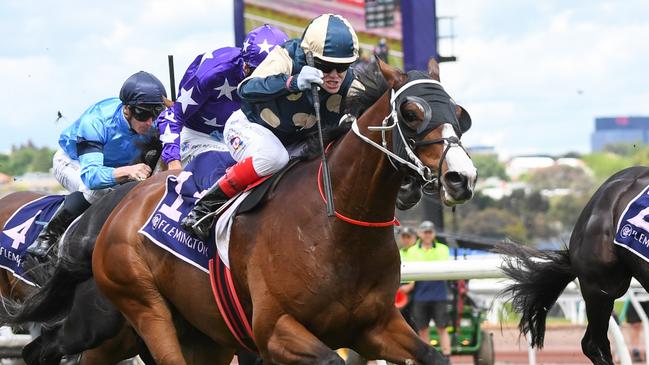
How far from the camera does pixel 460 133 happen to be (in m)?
5.11

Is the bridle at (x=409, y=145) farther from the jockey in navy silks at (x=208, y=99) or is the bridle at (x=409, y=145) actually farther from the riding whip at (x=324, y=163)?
the jockey in navy silks at (x=208, y=99)

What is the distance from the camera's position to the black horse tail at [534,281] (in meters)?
8.05

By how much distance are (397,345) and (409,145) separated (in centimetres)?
92

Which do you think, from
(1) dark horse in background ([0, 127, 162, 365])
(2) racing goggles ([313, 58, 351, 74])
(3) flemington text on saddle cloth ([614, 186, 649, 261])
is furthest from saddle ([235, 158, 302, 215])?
(3) flemington text on saddle cloth ([614, 186, 649, 261])

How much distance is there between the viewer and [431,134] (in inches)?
198

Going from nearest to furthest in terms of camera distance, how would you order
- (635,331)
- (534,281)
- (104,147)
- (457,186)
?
(457,186), (104,147), (534,281), (635,331)

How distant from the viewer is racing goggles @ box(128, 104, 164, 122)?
286 inches

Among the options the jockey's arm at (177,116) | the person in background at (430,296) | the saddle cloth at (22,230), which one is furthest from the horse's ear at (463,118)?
the person in background at (430,296)

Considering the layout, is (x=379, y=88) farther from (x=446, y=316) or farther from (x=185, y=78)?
(x=446, y=316)

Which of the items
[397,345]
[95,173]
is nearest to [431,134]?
[397,345]

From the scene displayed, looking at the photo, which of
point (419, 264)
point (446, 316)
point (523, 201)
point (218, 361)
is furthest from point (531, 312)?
point (523, 201)

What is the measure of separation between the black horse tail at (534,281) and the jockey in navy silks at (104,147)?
8.05 ft

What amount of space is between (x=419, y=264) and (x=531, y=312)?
85cm

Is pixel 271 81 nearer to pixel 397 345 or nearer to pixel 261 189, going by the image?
pixel 261 189
